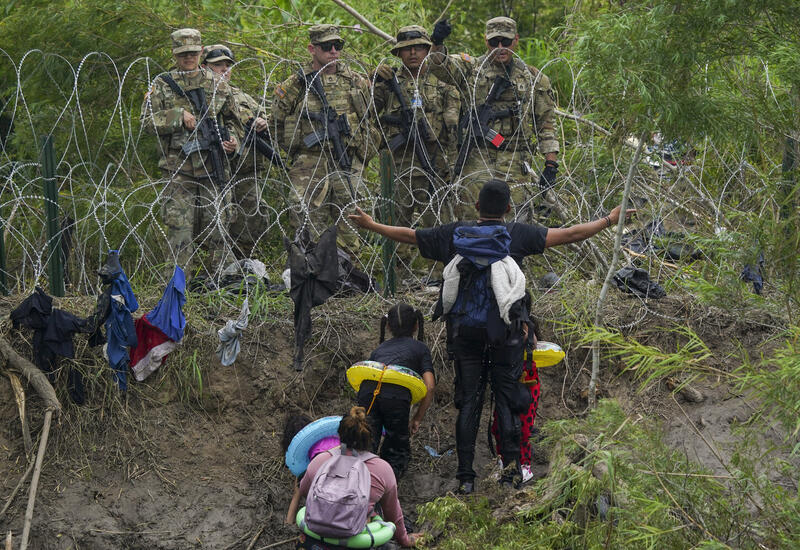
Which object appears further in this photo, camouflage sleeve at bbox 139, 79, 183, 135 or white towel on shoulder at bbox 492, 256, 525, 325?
camouflage sleeve at bbox 139, 79, 183, 135

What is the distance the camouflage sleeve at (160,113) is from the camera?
274 inches

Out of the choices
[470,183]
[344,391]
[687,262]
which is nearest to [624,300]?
[687,262]

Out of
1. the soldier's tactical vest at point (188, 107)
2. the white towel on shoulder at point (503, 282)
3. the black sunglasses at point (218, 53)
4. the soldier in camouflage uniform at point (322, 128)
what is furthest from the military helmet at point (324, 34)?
the white towel on shoulder at point (503, 282)

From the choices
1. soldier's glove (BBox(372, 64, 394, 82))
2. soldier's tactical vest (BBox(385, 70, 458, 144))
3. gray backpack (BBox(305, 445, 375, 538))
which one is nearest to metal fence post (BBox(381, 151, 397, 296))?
soldier's tactical vest (BBox(385, 70, 458, 144))

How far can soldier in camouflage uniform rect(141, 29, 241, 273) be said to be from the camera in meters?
6.97

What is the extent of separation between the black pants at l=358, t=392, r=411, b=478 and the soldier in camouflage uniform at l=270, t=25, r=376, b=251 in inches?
72.0

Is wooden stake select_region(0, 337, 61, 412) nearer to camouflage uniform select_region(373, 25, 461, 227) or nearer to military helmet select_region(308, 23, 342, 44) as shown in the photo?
camouflage uniform select_region(373, 25, 461, 227)

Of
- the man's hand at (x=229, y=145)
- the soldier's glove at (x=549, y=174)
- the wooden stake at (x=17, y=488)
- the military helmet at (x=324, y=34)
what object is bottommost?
the wooden stake at (x=17, y=488)

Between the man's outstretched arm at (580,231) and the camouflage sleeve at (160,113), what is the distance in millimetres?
2810

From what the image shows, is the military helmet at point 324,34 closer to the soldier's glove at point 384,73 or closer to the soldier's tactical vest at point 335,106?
the soldier's tactical vest at point 335,106

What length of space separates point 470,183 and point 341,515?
3259 mm

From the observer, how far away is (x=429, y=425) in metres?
6.48

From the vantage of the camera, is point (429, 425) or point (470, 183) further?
point (470, 183)

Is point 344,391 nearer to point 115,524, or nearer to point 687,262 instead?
point 115,524
